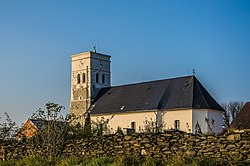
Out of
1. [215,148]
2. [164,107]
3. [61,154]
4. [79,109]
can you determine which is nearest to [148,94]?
[164,107]

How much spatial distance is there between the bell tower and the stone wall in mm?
52404

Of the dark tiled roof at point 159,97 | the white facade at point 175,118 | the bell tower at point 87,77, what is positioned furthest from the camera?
Answer: the bell tower at point 87,77

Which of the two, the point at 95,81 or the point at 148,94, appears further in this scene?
the point at 95,81

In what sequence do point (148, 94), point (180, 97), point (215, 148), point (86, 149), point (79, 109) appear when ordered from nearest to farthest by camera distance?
point (215, 148) < point (86, 149) < point (180, 97) < point (148, 94) < point (79, 109)

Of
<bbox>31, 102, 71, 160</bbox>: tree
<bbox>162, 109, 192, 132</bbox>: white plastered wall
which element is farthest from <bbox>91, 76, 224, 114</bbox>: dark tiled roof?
<bbox>31, 102, 71, 160</bbox>: tree

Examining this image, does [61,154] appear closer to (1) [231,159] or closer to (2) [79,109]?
(1) [231,159]

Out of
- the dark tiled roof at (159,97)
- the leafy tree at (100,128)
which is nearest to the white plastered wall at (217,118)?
the dark tiled roof at (159,97)

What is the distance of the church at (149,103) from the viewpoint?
168 ft

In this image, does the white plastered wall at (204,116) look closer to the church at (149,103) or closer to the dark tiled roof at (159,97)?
the church at (149,103)

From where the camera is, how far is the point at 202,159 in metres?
11.1

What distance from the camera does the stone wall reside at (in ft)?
38.0

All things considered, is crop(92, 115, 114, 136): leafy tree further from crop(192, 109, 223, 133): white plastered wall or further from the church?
crop(192, 109, 223, 133): white plastered wall

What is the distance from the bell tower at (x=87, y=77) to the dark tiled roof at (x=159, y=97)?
498 centimetres

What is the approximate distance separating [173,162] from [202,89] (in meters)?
44.2
